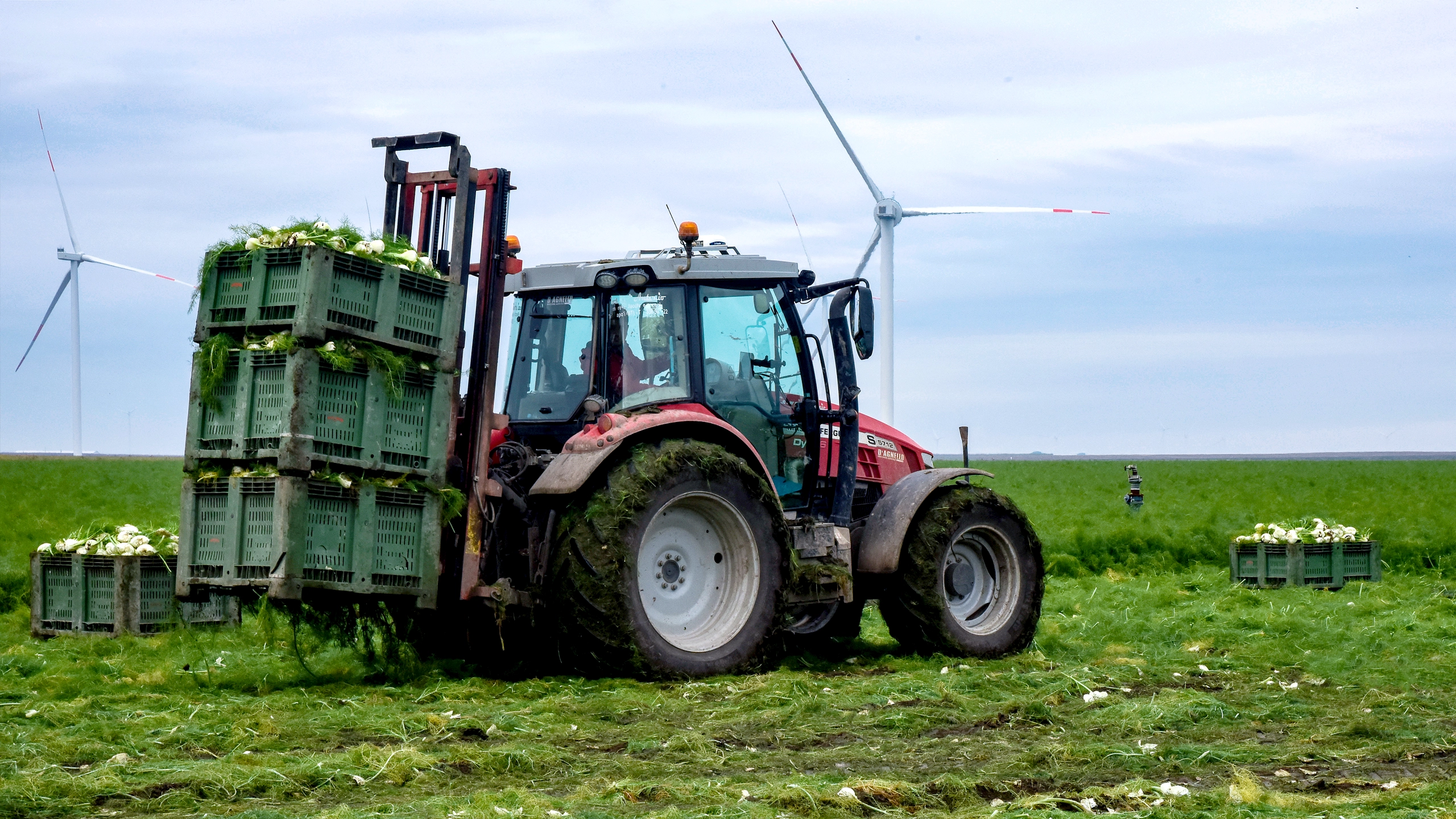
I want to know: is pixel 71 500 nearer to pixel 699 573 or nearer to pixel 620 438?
pixel 699 573

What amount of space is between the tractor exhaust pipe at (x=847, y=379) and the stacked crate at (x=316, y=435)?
308 cm

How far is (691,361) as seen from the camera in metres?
9.46

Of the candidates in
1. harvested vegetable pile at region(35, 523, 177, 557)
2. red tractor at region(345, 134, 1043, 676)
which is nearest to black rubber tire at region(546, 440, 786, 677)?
red tractor at region(345, 134, 1043, 676)

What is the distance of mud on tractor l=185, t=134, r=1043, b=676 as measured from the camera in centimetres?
853

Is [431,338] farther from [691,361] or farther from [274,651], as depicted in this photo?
[274,651]

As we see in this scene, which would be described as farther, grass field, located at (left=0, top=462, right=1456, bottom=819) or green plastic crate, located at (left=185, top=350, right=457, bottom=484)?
green plastic crate, located at (left=185, top=350, right=457, bottom=484)

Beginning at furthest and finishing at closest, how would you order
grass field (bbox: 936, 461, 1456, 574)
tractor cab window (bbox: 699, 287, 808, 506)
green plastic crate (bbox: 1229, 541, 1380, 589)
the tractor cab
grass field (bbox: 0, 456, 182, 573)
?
grass field (bbox: 936, 461, 1456, 574) < grass field (bbox: 0, 456, 182, 573) < green plastic crate (bbox: 1229, 541, 1380, 589) < tractor cab window (bbox: 699, 287, 808, 506) < the tractor cab

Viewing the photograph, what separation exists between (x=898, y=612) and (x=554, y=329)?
10.3 feet

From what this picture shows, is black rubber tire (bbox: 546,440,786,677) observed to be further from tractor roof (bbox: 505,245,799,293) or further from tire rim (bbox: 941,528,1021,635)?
tire rim (bbox: 941,528,1021,635)

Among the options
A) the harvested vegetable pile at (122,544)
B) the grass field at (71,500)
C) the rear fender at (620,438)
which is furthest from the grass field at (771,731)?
the grass field at (71,500)

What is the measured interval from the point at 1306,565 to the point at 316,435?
11.9 metres

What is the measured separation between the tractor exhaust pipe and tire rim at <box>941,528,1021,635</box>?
40.2 inches

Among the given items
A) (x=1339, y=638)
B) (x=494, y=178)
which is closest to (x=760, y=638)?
(x=494, y=178)

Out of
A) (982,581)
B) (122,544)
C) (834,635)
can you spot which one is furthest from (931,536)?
(122,544)
